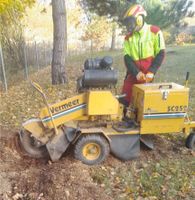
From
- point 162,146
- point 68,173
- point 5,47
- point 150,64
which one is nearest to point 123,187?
point 68,173

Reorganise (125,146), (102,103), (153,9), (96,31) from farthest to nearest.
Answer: (96,31) < (153,9) < (125,146) < (102,103)

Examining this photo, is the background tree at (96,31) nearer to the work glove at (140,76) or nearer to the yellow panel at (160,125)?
the work glove at (140,76)

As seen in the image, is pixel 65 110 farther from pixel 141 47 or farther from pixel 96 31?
pixel 96 31

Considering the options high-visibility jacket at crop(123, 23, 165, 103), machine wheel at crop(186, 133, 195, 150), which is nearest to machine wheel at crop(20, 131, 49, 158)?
high-visibility jacket at crop(123, 23, 165, 103)

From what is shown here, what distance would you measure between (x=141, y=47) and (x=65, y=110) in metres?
1.46

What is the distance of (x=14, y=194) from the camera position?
3689 millimetres

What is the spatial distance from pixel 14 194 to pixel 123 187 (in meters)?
1.24

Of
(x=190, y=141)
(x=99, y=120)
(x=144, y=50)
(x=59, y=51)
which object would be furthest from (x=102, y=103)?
(x=59, y=51)

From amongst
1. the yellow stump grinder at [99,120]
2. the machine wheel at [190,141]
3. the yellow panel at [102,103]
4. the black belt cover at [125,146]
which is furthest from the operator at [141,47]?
the machine wheel at [190,141]

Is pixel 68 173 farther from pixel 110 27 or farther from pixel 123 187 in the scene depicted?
pixel 110 27

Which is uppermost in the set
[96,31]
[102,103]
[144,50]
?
[96,31]

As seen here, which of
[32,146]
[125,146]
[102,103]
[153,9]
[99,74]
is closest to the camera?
[99,74]

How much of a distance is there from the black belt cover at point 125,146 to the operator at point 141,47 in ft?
2.94

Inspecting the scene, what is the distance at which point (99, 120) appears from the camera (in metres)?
4.74
